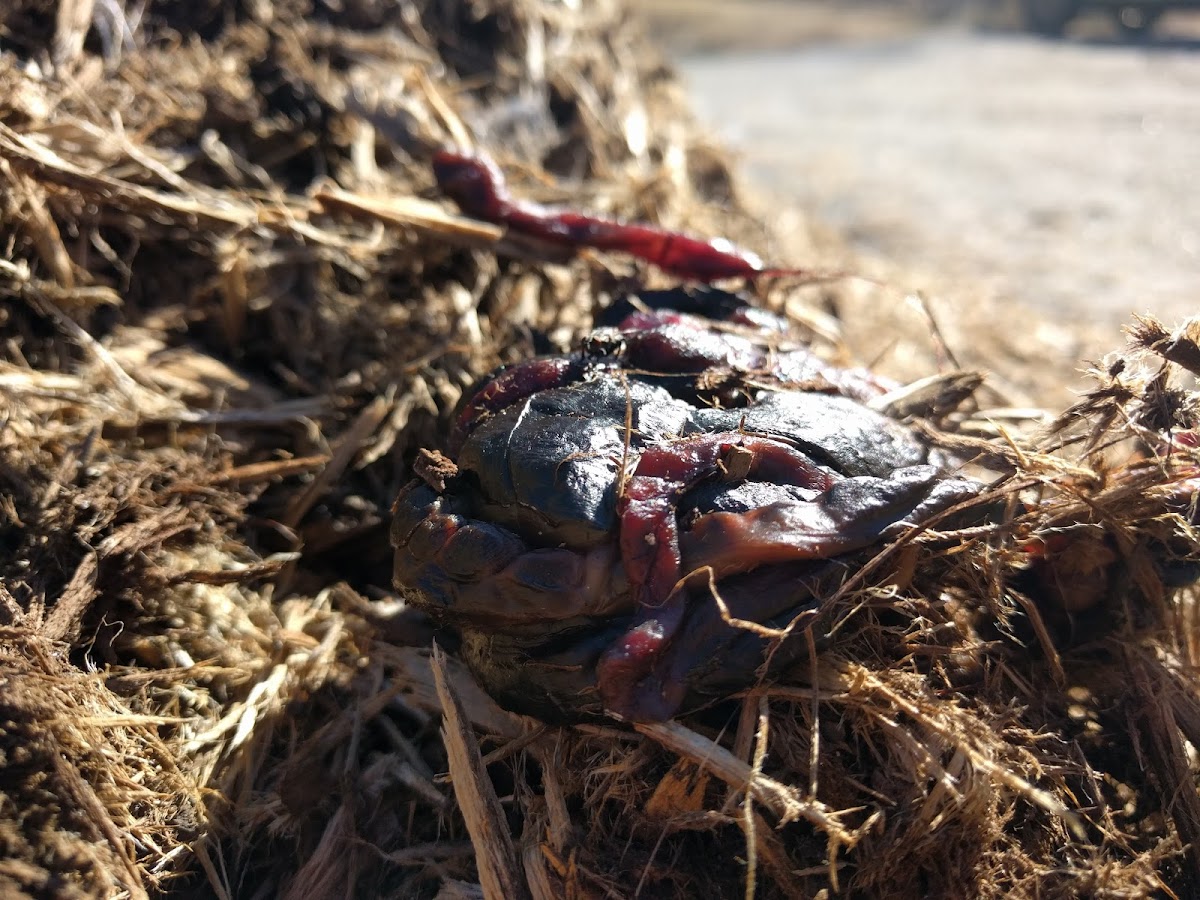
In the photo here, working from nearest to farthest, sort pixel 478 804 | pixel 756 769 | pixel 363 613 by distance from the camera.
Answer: pixel 756 769 < pixel 478 804 < pixel 363 613

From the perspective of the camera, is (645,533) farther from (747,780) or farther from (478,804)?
(478,804)

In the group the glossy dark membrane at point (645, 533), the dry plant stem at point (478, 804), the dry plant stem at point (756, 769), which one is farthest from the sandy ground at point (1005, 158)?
the dry plant stem at point (478, 804)

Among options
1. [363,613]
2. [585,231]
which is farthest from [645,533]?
[585,231]

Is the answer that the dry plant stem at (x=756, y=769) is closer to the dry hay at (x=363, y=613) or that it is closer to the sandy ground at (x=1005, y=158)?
the dry hay at (x=363, y=613)

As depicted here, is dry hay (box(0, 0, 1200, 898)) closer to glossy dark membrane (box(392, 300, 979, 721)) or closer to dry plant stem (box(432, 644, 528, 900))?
dry plant stem (box(432, 644, 528, 900))

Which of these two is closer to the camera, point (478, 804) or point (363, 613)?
point (478, 804)

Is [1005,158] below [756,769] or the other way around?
the other way around

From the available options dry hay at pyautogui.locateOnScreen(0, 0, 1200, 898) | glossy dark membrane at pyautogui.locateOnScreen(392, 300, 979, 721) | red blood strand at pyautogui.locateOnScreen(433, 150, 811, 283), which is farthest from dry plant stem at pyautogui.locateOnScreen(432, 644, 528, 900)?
red blood strand at pyautogui.locateOnScreen(433, 150, 811, 283)
